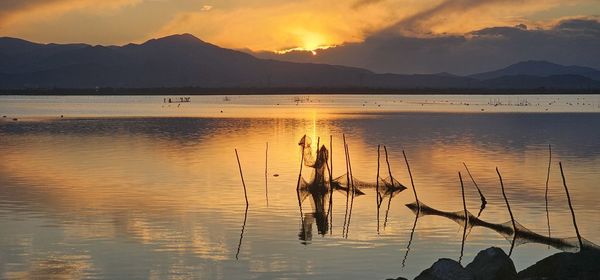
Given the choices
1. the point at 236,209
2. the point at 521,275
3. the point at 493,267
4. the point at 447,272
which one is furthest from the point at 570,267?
the point at 236,209

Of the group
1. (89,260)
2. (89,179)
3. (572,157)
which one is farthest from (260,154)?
(89,260)

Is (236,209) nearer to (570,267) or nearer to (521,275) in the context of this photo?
(521,275)

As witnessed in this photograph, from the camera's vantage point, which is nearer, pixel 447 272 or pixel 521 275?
pixel 447 272

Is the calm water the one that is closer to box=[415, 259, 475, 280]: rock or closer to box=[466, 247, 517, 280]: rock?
box=[466, 247, 517, 280]: rock

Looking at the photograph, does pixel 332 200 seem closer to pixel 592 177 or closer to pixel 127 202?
pixel 127 202

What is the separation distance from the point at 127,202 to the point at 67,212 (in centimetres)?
223

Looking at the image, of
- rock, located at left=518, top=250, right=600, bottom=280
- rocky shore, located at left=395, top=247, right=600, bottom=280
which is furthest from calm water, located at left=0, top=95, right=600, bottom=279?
rock, located at left=518, top=250, right=600, bottom=280

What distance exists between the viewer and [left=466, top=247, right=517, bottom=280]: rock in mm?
12594

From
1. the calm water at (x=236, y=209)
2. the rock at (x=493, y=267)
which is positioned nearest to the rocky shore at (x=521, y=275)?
the rock at (x=493, y=267)

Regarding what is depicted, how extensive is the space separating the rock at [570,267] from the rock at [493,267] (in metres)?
0.27

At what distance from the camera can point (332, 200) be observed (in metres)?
25.0

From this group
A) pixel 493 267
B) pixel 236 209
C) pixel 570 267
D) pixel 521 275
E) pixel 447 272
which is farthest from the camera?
pixel 236 209

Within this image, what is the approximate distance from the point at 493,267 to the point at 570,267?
1134mm

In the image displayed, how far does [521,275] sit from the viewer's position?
1300 cm
